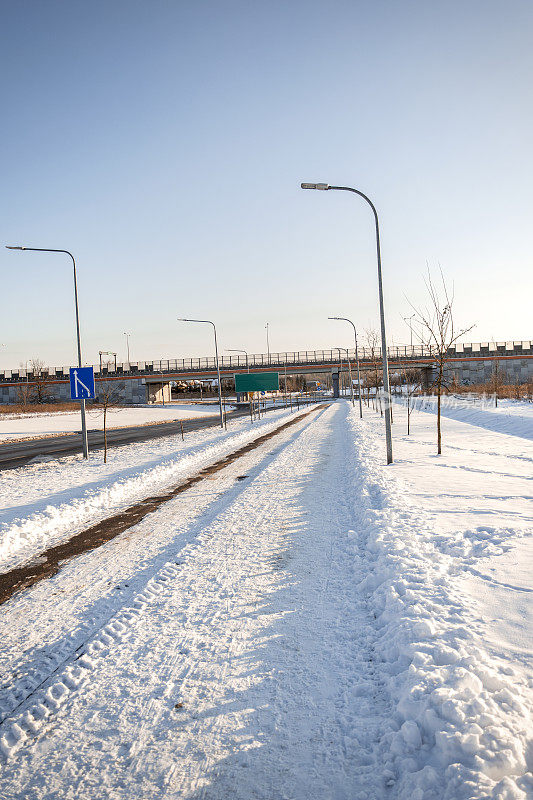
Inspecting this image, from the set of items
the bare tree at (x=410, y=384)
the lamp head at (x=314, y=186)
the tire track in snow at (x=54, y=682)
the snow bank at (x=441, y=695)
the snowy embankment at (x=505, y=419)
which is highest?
the lamp head at (x=314, y=186)

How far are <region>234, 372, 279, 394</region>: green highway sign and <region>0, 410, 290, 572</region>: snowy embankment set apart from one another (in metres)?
26.2

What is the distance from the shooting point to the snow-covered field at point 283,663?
106 inches

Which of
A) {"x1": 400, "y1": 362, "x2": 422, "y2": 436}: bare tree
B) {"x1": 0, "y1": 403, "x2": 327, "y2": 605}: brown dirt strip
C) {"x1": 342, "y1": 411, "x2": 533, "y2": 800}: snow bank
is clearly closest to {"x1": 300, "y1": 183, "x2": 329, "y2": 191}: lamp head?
{"x1": 0, "y1": 403, "x2": 327, "y2": 605}: brown dirt strip

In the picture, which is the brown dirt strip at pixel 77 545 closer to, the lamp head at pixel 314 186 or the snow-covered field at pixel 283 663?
the snow-covered field at pixel 283 663

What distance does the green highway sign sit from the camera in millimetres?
46875

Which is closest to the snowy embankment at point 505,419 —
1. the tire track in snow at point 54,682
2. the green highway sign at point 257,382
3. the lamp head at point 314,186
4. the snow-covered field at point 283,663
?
the lamp head at point 314,186

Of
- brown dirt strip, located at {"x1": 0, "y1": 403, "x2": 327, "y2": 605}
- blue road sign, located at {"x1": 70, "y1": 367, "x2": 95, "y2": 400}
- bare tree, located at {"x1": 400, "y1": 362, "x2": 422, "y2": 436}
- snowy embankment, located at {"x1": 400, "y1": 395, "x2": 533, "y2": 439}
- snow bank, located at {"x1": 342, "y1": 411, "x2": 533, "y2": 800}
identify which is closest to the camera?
snow bank, located at {"x1": 342, "y1": 411, "x2": 533, "y2": 800}

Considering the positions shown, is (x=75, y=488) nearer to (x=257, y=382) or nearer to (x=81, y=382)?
(x=81, y=382)

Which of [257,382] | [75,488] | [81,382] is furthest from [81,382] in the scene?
[257,382]

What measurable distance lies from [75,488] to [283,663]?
9.55 m

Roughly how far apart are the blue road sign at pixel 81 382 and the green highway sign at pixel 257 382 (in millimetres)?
29304

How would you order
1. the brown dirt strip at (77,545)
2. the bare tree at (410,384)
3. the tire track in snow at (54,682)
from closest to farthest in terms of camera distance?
the tire track in snow at (54,682) → the brown dirt strip at (77,545) → the bare tree at (410,384)

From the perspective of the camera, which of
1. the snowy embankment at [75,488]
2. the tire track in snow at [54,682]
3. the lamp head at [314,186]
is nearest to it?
the tire track in snow at [54,682]

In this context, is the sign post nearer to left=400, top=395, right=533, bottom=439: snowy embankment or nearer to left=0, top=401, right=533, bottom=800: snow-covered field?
left=0, top=401, right=533, bottom=800: snow-covered field
